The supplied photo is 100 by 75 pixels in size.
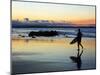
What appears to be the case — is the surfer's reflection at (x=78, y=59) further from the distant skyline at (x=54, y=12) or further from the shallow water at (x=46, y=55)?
the distant skyline at (x=54, y=12)

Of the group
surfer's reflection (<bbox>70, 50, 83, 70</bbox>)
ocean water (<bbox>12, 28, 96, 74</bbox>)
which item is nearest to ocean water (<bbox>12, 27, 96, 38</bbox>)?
ocean water (<bbox>12, 28, 96, 74</bbox>)

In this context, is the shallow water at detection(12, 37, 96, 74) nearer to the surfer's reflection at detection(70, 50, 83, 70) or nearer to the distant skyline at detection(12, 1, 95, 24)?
the surfer's reflection at detection(70, 50, 83, 70)

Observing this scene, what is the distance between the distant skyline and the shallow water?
231 millimetres

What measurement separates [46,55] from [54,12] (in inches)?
18.9

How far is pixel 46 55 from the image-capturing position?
103 inches

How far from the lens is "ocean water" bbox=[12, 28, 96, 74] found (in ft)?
8.25

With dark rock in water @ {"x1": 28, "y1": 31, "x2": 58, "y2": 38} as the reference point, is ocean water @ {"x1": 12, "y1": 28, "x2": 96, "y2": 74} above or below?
below

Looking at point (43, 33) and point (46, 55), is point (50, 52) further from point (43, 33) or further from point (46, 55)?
point (43, 33)

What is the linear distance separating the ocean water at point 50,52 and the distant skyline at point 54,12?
0.12 metres

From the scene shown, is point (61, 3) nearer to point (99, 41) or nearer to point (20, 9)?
point (20, 9)

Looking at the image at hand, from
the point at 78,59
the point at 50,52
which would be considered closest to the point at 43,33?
the point at 50,52

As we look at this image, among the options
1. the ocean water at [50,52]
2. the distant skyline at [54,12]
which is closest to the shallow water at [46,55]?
the ocean water at [50,52]

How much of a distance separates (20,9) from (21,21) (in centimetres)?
13

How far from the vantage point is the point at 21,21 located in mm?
2533
